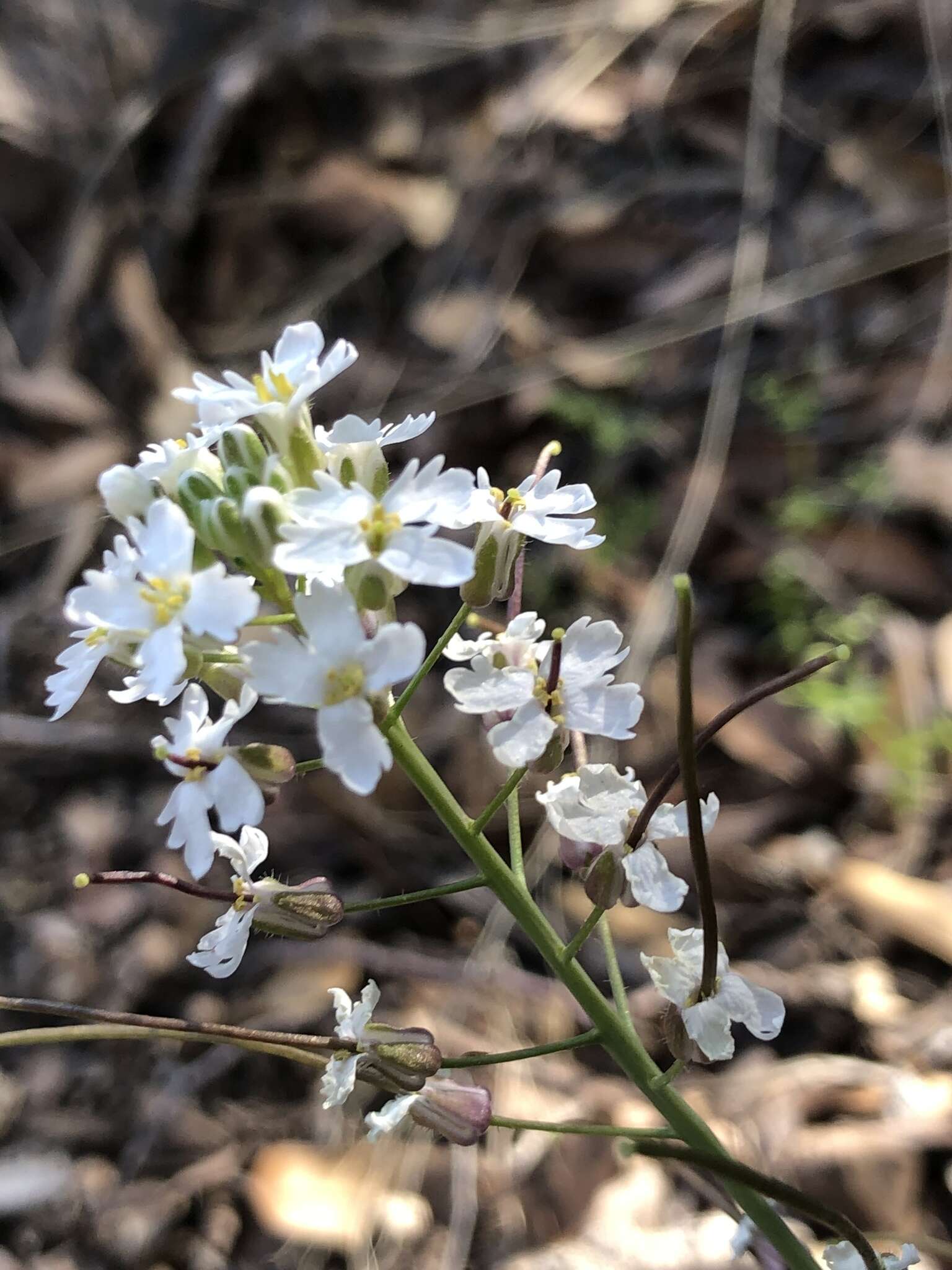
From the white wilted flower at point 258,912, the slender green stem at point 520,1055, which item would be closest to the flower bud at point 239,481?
the white wilted flower at point 258,912

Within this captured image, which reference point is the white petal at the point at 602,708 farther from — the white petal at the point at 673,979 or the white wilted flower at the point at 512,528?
the white petal at the point at 673,979

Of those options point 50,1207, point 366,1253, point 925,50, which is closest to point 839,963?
point 366,1253

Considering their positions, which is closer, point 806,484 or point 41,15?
point 806,484

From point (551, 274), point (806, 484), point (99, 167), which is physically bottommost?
point (806, 484)

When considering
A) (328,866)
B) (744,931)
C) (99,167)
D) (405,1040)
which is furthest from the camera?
(99,167)

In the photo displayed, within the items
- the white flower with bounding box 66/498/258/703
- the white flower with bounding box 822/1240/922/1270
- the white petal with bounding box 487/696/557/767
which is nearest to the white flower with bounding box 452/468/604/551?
the white petal with bounding box 487/696/557/767

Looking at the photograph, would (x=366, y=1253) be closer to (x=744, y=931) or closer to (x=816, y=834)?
(x=744, y=931)
